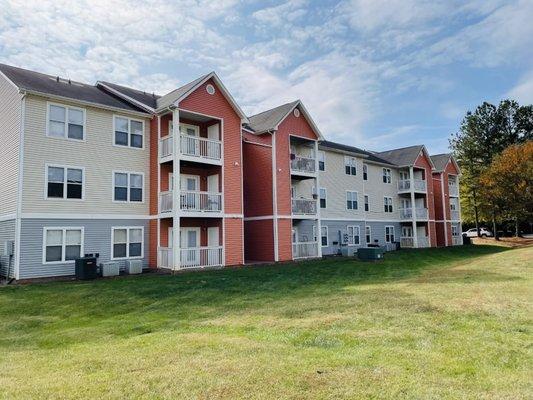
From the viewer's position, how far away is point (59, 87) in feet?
66.4

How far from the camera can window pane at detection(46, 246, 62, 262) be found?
18.0 metres

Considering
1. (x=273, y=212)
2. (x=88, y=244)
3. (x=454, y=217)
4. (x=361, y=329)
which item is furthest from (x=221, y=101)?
(x=454, y=217)

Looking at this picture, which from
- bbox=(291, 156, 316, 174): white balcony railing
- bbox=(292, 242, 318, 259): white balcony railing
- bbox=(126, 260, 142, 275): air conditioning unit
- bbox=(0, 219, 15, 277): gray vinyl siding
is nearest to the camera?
bbox=(0, 219, 15, 277): gray vinyl siding

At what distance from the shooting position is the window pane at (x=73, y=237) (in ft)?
61.2

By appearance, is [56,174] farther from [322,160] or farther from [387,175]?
[387,175]

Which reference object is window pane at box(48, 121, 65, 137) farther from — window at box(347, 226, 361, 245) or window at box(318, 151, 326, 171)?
window at box(347, 226, 361, 245)

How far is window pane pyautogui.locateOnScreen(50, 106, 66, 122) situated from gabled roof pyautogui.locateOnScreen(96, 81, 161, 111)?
3.93 m

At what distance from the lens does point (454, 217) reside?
46.2 m

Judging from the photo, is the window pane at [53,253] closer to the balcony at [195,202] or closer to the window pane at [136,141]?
the balcony at [195,202]

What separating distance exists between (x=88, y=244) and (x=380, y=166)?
2807cm

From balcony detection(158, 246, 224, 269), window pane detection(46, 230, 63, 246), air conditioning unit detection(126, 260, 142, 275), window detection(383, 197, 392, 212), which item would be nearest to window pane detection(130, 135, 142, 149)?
balcony detection(158, 246, 224, 269)

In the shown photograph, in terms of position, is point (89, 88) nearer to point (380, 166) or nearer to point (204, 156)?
point (204, 156)

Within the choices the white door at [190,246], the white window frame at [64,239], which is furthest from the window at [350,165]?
the white window frame at [64,239]

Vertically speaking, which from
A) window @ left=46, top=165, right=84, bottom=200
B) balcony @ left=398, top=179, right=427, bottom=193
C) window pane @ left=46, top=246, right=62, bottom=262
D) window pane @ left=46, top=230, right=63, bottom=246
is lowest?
window pane @ left=46, top=246, right=62, bottom=262
